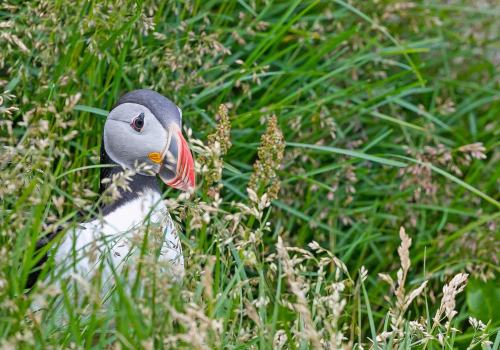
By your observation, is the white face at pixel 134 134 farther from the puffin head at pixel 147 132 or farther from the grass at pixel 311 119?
the grass at pixel 311 119

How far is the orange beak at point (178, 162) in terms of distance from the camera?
216cm

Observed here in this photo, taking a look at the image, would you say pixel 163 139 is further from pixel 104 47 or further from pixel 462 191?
pixel 462 191

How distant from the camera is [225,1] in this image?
10.5ft

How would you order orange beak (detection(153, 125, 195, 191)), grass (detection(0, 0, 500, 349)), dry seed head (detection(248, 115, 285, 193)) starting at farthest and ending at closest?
1. grass (detection(0, 0, 500, 349))
2. orange beak (detection(153, 125, 195, 191))
3. dry seed head (detection(248, 115, 285, 193))

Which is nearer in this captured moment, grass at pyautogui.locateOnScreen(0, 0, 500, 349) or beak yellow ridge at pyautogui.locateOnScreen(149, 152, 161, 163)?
beak yellow ridge at pyautogui.locateOnScreen(149, 152, 161, 163)

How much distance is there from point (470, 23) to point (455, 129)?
2.57 ft

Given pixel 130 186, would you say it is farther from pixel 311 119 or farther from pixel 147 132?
pixel 311 119

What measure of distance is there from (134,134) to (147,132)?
5 cm

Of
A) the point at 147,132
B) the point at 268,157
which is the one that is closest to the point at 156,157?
the point at 147,132

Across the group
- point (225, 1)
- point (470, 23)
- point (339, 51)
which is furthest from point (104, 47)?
point (470, 23)

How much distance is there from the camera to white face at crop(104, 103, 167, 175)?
2258 millimetres

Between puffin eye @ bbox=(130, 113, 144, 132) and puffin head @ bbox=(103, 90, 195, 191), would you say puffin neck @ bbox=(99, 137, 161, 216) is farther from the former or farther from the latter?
puffin eye @ bbox=(130, 113, 144, 132)

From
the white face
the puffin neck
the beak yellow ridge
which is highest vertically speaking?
the white face

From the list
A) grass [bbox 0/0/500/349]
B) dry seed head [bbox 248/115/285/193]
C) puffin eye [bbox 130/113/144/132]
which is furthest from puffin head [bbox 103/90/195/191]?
dry seed head [bbox 248/115/285/193]
